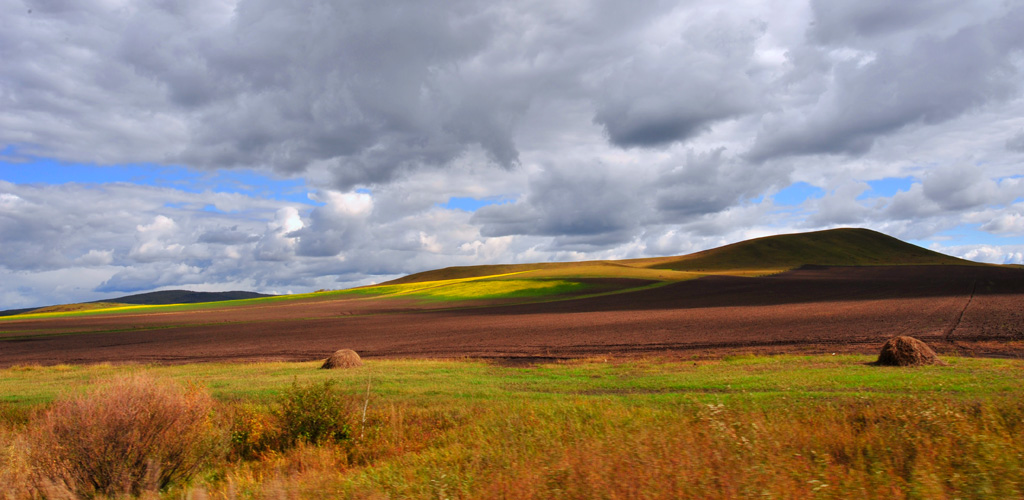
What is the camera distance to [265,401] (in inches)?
632

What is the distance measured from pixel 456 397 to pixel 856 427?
32.2ft

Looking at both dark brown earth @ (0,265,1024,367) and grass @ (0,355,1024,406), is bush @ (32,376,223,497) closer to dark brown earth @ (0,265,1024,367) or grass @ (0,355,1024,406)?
grass @ (0,355,1024,406)

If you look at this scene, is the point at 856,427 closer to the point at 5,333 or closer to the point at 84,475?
the point at 84,475

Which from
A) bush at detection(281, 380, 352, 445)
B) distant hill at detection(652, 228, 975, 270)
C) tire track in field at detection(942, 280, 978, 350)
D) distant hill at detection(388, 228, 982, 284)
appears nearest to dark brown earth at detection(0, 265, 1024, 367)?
tire track in field at detection(942, 280, 978, 350)

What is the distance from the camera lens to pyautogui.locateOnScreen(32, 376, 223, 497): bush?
9.85 metres

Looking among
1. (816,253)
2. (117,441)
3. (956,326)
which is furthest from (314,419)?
(816,253)

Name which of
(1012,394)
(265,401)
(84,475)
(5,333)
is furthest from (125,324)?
(1012,394)

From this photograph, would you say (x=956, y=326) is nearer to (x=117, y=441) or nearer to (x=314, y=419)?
(x=314, y=419)

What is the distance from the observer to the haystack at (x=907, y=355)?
56.6 feet

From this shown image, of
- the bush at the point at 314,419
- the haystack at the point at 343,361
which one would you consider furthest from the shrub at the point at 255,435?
the haystack at the point at 343,361

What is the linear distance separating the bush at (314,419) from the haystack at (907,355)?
52.9 feet

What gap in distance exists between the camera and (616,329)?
38.6 meters

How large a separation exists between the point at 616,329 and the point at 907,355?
71.9ft

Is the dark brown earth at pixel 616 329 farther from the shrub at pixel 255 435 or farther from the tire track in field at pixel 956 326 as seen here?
the shrub at pixel 255 435
